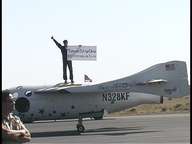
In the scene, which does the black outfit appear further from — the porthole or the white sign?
the porthole

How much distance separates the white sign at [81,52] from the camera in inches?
1244

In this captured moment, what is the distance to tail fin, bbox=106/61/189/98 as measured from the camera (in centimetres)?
2616

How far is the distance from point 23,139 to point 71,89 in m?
18.8

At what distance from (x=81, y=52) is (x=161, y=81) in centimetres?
835

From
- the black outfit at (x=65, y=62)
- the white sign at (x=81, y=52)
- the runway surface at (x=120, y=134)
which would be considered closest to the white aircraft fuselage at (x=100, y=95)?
the runway surface at (x=120, y=134)

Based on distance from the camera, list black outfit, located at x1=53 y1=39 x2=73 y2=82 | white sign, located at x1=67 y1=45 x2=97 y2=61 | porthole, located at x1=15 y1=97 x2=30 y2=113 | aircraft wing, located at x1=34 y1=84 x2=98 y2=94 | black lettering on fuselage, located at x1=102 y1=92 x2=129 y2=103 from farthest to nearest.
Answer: white sign, located at x1=67 y1=45 x2=97 y2=61, black outfit, located at x1=53 y1=39 x2=73 y2=82, porthole, located at x1=15 y1=97 x2=30 y2=113, black lettering on fuselage, located at x1=102 y1=92 x2=129 y2=103, aircraft wing, located at x1=34 y1=84 x2=98 y2=94

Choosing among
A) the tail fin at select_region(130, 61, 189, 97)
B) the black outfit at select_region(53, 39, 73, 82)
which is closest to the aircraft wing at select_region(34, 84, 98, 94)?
the tail fin at select_region(130, 61, 189, 97)

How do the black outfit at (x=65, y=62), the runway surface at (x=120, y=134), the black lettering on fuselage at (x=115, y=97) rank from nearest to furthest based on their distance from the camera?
the runway surface at (x=120, y=134)
the black lettering on fuselage at (x=115, y=97)
the black outfit at (x=65, y=62)

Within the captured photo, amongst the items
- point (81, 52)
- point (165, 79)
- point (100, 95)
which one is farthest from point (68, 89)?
point (81, 52)

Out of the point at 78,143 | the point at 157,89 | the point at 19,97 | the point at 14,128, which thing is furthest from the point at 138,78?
the point at 14,128

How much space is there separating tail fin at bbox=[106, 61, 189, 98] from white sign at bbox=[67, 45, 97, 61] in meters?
5.97

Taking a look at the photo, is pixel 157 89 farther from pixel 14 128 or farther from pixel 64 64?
pixel 14 128

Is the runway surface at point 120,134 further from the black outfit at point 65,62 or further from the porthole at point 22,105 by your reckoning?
the black outfit at point 65,62

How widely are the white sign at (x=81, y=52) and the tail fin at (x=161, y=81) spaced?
5966 mm
